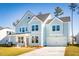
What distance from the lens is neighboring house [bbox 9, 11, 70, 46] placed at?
30.1ft

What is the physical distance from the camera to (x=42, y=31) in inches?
365

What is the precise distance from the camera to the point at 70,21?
9.12 meters

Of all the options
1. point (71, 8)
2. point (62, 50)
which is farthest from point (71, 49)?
point (71, 8)

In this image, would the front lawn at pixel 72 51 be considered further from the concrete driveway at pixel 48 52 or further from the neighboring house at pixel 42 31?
the neighboring house at pixel 42 31

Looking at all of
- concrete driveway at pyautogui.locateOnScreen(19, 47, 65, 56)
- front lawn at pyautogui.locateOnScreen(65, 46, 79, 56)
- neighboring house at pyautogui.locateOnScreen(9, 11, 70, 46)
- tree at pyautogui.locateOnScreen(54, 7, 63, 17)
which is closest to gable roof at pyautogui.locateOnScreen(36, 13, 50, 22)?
neighboring house at pyautogui.locateOnScreen(9, 11, 70, 46)

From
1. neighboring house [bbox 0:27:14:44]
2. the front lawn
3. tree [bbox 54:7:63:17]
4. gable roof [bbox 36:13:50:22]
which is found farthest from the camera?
neighboring house [bbox 0:27:14:44]

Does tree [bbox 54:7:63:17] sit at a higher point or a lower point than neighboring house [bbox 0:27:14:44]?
higher

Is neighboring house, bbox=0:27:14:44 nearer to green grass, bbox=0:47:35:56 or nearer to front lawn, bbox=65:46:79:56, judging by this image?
green grass, bbox=0:47:35:56

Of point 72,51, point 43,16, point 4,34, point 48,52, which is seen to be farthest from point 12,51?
point 72,51

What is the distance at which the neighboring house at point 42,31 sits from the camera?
9164 millimetres

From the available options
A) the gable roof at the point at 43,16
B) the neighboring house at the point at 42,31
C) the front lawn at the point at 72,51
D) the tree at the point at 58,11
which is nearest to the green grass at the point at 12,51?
the neighboring house at the point at 42,31

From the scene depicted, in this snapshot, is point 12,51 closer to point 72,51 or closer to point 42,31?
point 42,31

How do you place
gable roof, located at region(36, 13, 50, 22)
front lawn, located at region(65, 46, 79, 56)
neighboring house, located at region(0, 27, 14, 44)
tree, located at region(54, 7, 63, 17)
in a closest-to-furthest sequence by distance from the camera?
front lawn, located at region(65, 46, 79, 56) → tree, located at region(54, 7, 63, 17) → gable roof, located at region(36, 13, 50, 22) → neighboring house, located at region(0, 27, 14, 44)

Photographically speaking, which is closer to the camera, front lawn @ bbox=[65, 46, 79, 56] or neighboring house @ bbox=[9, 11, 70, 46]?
front lawn @ bbox=[65, 46, 79, 56]
